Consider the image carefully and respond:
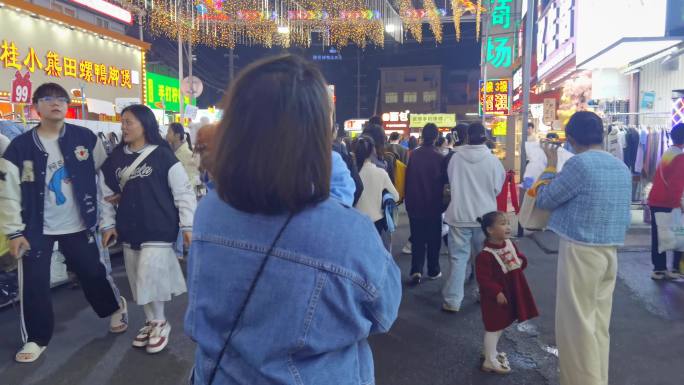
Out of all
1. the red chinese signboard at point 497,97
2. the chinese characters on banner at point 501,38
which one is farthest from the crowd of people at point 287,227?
the chinese characters on banner at point 501,38

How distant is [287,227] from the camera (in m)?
1.37

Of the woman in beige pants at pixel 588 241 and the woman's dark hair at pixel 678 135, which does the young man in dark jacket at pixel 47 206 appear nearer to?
the woman in beige pants at pixel 588 241

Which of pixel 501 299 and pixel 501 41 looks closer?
pixel 501 299

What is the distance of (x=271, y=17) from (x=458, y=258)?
9150 millimetres

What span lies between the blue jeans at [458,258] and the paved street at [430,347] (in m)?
0.18

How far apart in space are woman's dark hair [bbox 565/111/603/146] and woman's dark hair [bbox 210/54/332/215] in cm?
275

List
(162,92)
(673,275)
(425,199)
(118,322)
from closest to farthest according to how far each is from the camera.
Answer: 1. (118,322)
2. (425,199)
3. (673,275)
4. (162,92)

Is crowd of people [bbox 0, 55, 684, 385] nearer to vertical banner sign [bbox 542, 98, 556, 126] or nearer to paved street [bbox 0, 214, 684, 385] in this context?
paved street [bbox 0, 214, 684, 385]

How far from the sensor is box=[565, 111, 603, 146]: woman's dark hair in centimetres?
364

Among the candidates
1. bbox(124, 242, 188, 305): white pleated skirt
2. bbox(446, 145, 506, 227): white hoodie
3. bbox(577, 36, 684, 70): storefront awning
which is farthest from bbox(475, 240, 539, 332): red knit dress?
bbox(577, 36, 684, 70): storefront awning

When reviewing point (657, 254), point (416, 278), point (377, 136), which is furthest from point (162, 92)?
point (657, 254)

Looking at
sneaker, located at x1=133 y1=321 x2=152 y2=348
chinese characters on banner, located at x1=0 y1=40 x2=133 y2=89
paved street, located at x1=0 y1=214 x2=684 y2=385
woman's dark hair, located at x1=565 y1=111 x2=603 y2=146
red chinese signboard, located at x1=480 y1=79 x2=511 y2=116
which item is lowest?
paved street, located at x1=0 y1=214 x2=684 y2=385

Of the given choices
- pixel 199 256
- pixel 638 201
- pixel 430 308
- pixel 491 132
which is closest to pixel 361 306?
pixel 199 256

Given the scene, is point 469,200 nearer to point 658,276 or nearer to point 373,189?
point 373,189
